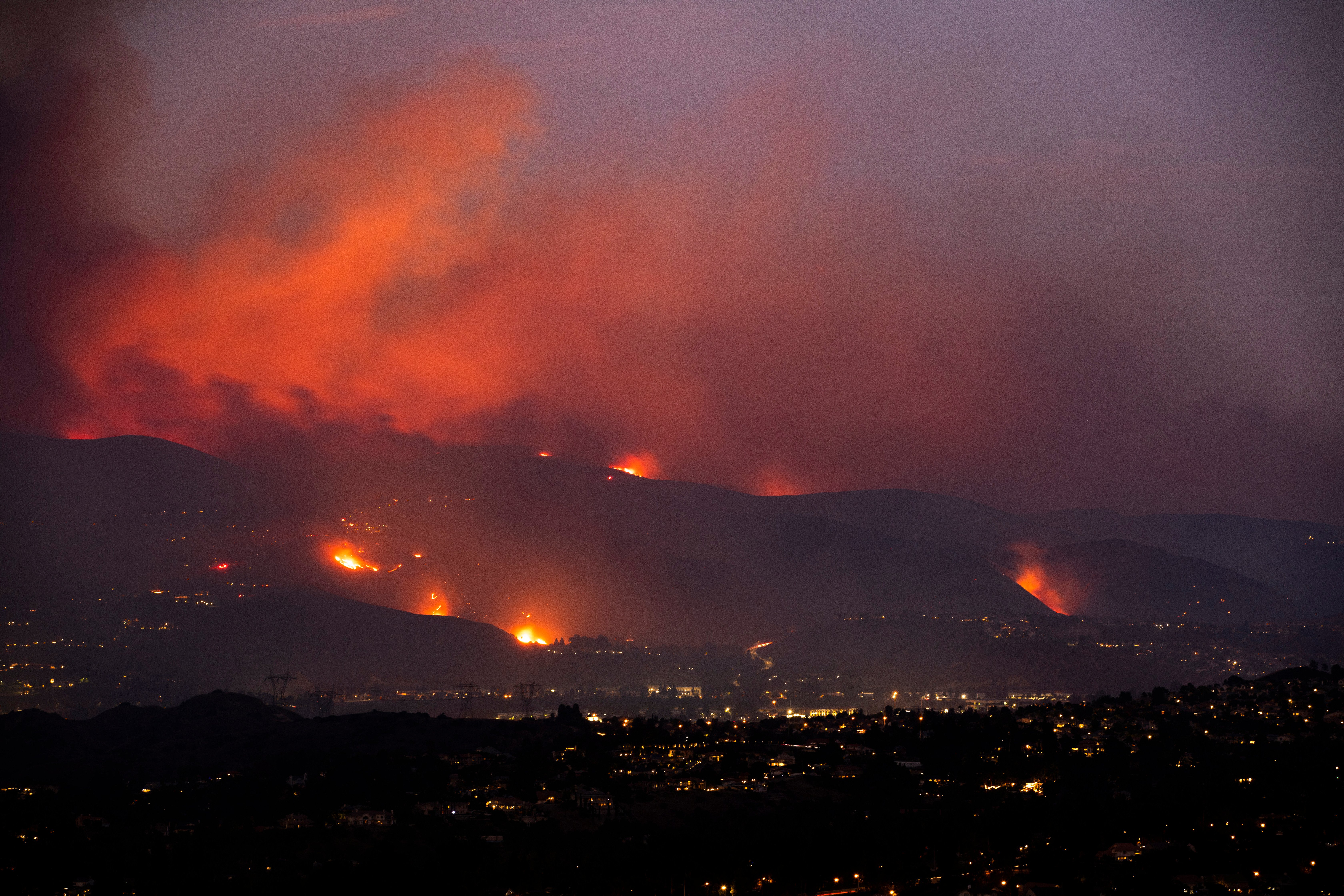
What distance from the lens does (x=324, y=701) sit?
16662 centimetres

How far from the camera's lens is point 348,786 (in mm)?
86188

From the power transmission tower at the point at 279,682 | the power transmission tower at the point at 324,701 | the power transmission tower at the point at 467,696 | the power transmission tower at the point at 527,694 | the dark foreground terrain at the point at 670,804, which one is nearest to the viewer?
the dark foreground terrain at the point at 670,804

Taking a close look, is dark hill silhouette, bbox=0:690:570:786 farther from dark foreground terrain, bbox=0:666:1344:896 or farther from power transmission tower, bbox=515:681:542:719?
power transmission tower, bbox=515:681:542:719

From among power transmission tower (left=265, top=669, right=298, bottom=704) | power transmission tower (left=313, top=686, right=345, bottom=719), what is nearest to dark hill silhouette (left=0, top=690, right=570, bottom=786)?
power transmission tower (left=313, top=686, right=345, bottom=719)

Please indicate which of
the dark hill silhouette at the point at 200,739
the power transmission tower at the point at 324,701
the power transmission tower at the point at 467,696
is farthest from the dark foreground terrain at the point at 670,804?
the power transmission tower at the point at 467,696

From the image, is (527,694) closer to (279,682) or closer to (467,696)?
(467,696)

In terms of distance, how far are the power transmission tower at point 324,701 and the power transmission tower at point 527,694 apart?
82.9 ft

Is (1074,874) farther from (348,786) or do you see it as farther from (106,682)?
(106,682)

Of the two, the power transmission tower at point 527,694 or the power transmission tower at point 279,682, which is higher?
the power transmission tower at point 279,682

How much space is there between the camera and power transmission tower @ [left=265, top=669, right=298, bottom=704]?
170 meters

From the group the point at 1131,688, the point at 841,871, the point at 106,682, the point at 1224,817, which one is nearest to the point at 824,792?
the point at 841,871

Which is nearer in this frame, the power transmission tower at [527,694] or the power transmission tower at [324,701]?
the power transmission tower at [324,701]

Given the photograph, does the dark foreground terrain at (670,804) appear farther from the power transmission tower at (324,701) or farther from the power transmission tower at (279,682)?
the power transmission tower at (279,682)

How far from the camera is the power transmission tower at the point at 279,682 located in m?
170
